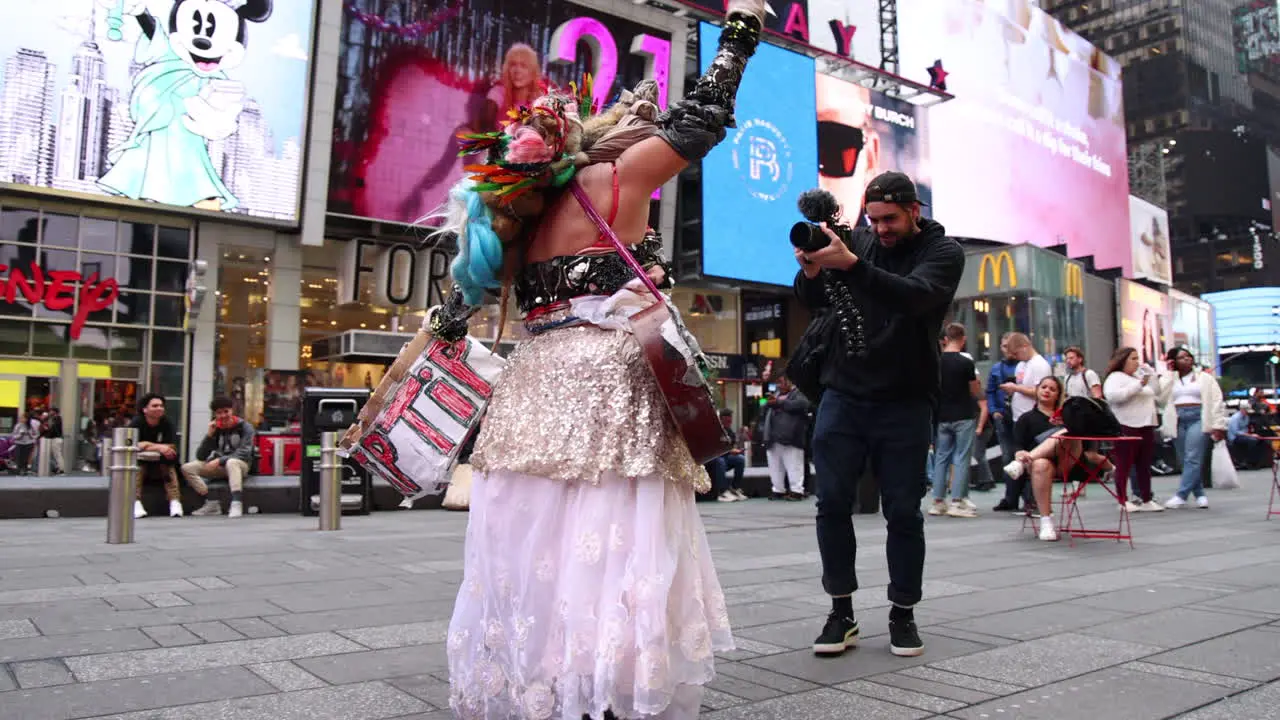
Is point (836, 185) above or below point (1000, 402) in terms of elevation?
above

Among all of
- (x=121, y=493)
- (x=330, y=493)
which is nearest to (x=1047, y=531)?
(x=330, y=493)

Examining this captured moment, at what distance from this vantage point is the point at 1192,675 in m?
3.31

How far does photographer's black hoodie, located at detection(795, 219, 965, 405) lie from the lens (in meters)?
3.69

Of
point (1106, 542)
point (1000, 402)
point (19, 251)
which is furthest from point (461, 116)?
point (1106, 542)

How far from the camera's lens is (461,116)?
25.4m

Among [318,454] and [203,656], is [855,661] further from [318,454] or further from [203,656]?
[318,454]

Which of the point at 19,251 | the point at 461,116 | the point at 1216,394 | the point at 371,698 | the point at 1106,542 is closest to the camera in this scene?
the point at 371,698

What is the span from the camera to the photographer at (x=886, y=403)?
3771 millimetres

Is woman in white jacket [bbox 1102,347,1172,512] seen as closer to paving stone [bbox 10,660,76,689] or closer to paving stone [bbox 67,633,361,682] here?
paving stone [bbox 67,633,361,682]

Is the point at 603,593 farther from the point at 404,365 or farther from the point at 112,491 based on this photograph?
the point at 112,491

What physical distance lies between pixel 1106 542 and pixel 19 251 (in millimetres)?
22412

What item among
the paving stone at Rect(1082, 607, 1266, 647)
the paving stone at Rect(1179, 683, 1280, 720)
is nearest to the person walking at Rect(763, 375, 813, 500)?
the paving stone at Rect(1082, 607, 1266, 647)

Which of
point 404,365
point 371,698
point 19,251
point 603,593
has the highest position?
point 19,251

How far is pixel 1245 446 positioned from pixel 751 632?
2060 cm
